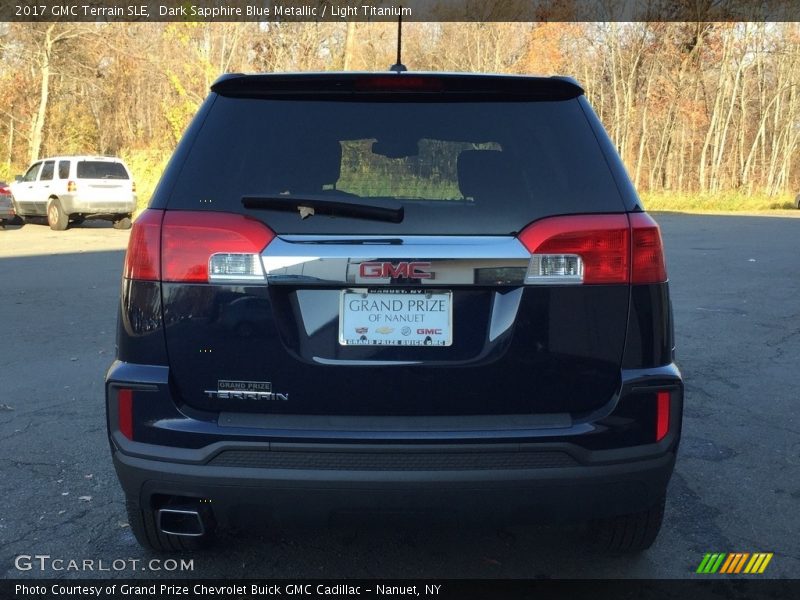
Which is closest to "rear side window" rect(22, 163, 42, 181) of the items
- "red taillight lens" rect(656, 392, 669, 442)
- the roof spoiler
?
the roof spoiler

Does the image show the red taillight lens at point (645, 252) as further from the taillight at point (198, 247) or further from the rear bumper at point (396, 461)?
the taillight at point (198, 247)

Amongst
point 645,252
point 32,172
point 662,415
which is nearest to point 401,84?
point 645,252

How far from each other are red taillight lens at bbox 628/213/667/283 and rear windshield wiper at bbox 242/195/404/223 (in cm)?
75

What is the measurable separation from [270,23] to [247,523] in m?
30.0

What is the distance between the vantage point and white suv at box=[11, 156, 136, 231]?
20.8m

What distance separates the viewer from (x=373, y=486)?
238 cm

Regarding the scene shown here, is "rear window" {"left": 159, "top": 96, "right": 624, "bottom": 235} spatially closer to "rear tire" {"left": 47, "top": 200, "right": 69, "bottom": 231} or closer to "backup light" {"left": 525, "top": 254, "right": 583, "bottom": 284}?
"backup light" {"left": 525, "top": 254, "right": 583, "bottom": 284}

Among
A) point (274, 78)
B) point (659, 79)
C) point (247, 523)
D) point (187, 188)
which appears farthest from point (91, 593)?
point (659, 79)

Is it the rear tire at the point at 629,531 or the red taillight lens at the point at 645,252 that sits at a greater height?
the red taillight lens at the point at 645,252

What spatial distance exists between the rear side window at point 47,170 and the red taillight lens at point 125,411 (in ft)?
69.0

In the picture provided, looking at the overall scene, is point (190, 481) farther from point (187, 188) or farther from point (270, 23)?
point (270, 23)

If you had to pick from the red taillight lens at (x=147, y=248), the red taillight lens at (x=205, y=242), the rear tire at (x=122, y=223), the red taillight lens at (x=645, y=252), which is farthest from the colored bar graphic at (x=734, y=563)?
the rear tire at (x=122, y=223)

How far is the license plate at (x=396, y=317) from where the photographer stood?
7.86ft

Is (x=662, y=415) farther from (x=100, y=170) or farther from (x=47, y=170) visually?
(x=47, y=170)
